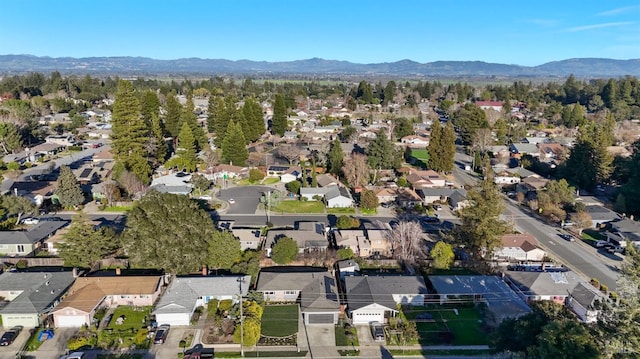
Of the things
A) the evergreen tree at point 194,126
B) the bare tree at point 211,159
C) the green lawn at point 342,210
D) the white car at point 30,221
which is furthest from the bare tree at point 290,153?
the white car at point 30,221

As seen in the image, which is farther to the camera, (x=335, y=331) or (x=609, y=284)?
(x=609, y=284)

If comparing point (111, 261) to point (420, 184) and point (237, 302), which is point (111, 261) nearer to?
point (237, 302)

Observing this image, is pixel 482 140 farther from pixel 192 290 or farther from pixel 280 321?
pixel 192 290

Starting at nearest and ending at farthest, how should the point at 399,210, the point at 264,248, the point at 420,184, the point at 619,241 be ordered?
the point at 264,248 → the point at 619,241 → the point at 399,210 → the point at 420,184

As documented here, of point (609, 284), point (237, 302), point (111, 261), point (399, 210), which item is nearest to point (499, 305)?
point (609, 284)

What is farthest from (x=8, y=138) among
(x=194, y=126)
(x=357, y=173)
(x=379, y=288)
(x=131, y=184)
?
(x=379, y=288)
